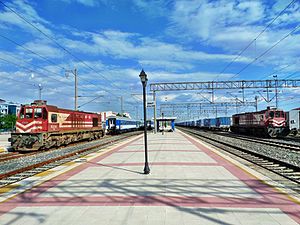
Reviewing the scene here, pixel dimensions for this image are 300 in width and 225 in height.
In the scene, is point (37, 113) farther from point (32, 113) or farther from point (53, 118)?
point (53, 118)

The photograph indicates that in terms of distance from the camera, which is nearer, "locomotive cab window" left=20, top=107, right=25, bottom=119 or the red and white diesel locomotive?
the red and white diesel locomotive

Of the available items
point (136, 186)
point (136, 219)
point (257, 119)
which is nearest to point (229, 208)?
point (136, 219)

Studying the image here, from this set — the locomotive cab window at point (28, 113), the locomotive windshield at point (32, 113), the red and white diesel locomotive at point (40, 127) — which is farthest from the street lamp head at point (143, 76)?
the locomotive cab window at point (28, 113)

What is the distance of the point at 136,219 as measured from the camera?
15.7 feet

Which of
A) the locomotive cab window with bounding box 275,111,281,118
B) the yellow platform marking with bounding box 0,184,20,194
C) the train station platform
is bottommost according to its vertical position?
the yellow platform marking with bounding box 0,184,20,194

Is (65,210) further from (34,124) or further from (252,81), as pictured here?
(252,81)

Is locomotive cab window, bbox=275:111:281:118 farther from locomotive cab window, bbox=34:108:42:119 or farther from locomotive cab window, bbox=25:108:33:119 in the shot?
locomotive cab window, bbox=25:108:33:119

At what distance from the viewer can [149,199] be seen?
5926 mm

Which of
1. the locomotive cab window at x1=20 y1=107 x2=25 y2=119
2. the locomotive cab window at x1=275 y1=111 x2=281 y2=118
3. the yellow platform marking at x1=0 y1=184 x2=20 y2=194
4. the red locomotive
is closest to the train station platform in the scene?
the yellow platform marking at x1=0 y1=184 x2=20 y2=194

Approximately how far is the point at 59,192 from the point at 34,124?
1178 cm

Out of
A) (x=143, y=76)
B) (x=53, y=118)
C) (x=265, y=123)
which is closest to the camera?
(x=143, y=76)

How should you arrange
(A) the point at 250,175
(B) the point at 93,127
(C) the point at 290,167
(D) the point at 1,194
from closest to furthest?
(D) the point at 1,194, (A) the point at 250,175, (C) the point at 290,167, (B) the point at 93,127

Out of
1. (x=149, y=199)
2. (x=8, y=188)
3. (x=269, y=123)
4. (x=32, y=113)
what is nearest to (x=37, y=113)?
(x=32, y=113)

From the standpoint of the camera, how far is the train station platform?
486 centimetres
